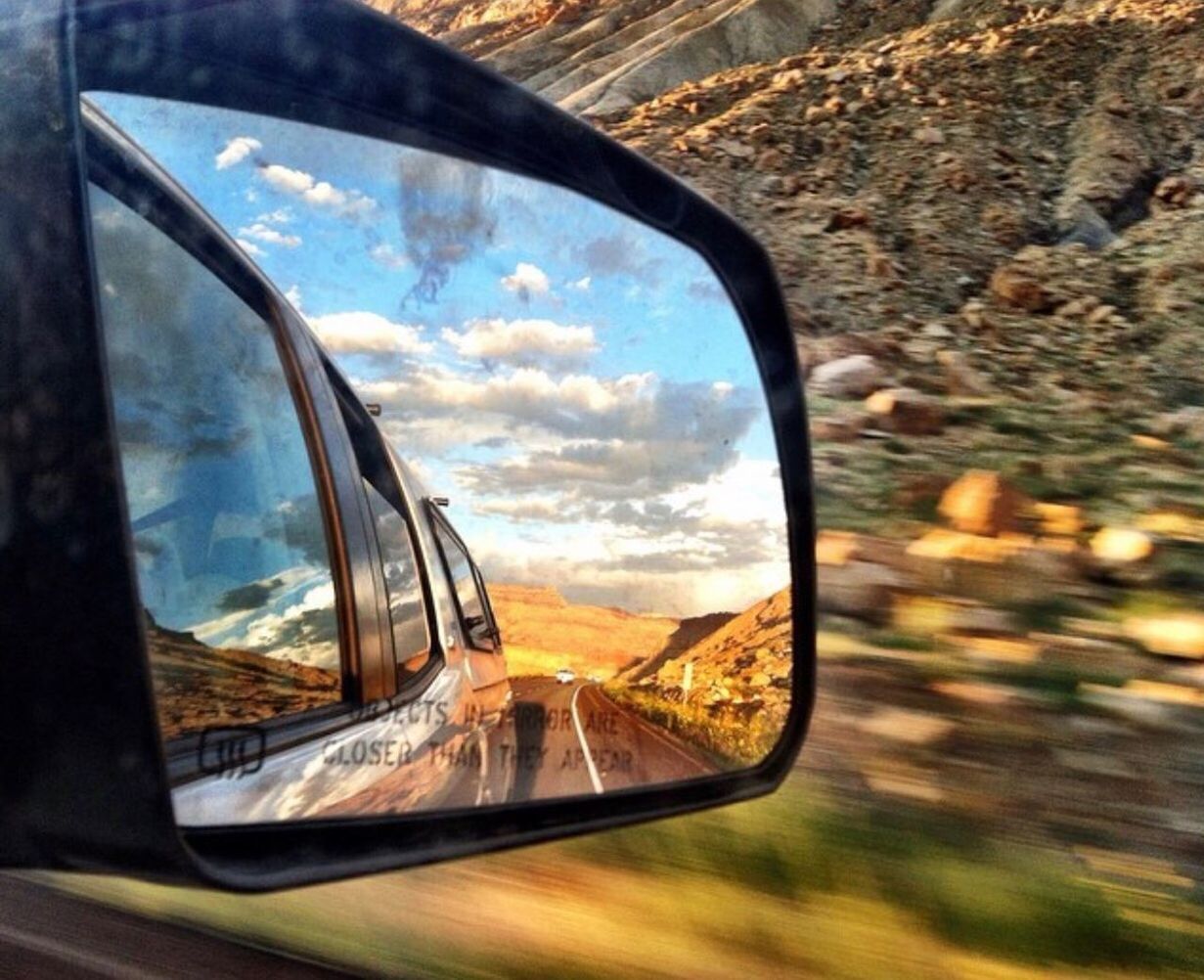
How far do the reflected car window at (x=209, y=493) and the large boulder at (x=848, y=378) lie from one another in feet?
16.8

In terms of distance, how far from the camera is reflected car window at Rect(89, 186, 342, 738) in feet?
5.64

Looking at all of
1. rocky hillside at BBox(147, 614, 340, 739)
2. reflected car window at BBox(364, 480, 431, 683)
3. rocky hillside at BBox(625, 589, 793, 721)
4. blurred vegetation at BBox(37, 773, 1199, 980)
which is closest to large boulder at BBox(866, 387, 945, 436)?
blurred vegetation at BBox(37, 773, 1199, 980)

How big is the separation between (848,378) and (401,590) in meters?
5.36

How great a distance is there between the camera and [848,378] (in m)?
7.29

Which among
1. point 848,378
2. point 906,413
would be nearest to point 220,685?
point 906,413

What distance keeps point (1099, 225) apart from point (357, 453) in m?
15.1

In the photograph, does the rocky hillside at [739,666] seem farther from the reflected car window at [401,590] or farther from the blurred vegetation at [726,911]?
the blurred vegetation at [726,911]

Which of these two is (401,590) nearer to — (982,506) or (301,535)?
(301,535)

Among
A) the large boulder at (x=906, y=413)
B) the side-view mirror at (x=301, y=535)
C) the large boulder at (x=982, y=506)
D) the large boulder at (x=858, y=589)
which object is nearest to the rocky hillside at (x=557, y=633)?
the side-view mirror at (x=301, y=535)

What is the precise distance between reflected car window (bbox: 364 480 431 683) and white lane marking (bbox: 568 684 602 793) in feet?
0.92

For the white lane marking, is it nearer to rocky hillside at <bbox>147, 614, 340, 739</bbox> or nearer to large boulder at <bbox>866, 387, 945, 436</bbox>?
rocky hillside at <bbox>147, 614, 340, 739</bbox>

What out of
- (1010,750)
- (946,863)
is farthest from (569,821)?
(1010,750)

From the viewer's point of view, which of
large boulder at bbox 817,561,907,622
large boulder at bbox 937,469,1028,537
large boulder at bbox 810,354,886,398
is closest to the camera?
large boulder at bbox 817,561,907,622

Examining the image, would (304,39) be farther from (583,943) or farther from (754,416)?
(583,943)
